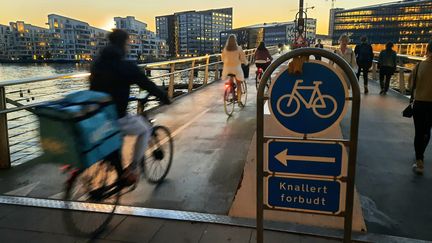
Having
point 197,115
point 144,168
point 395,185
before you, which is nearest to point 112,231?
point 144,168

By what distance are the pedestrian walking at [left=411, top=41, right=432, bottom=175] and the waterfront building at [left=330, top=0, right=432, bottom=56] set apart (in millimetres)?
121731

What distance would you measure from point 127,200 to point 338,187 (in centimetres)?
234

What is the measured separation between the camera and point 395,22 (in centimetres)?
11475

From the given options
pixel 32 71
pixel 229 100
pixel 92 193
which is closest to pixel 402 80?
pixel 229 100

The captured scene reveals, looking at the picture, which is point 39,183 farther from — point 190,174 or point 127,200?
point 190,174

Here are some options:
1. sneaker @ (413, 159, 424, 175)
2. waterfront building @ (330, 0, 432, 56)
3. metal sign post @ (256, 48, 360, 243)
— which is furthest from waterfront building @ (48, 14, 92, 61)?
metal sign post @ (256, 48, 360, 243)

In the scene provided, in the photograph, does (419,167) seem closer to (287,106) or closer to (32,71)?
(287,106)

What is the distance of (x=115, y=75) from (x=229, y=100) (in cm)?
A: 476

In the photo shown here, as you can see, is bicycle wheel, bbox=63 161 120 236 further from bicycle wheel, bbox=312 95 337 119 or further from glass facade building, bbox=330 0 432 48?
glass facade building, bbox=330 0 432 48

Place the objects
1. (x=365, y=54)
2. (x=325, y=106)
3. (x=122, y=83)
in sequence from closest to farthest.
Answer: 1. (x=325, y=106)
2. (x=122, y=83)
3. (x=365, y=54)

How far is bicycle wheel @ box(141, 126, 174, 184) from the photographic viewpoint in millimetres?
3867

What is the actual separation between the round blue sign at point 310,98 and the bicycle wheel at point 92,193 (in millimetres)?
1803

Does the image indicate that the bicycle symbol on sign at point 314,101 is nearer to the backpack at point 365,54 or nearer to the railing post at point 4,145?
the railing post at point 4,145

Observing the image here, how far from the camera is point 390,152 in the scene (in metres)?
4.92
